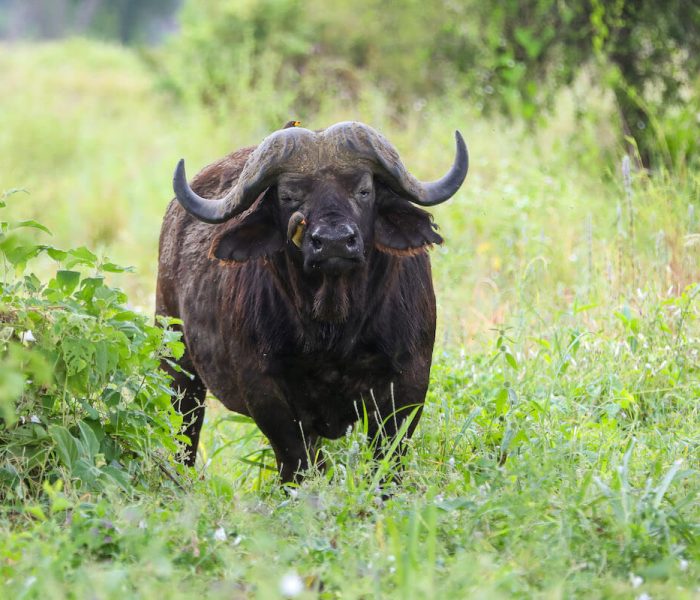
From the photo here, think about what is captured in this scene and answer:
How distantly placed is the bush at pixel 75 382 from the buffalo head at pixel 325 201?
0.71m

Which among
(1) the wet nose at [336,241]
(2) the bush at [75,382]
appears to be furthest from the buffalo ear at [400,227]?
(2) the bush at [75,382]

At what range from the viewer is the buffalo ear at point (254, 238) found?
17.9 feet

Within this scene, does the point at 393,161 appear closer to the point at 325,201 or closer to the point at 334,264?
the point at 325,201

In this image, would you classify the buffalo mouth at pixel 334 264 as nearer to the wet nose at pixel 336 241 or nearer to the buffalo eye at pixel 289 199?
the wet nose at pixel 336 241

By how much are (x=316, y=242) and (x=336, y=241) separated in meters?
0.11

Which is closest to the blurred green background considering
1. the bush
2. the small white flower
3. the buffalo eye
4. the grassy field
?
the grassy field

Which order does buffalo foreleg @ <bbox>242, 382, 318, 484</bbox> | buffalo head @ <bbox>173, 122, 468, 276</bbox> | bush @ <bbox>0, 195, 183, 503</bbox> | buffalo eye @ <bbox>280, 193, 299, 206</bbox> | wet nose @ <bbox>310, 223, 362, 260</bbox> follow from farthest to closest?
1. buffalo foreleg @ <bbox>242, 382, 318, 484</bbox>
2. buffalo eye @ <bbox>280, 193, 299, 206</bbox>
3. buffalo head @ <bbox>173, 122, 468, 276</bbox>
4. wet nose @ <bbox>310, 223, 362, 260</bbox>
5. bush @ <bbox>0, 195, 183, 503</bbox>

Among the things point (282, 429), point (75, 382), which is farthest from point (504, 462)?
point (75, 382)

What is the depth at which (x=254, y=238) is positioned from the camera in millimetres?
5457

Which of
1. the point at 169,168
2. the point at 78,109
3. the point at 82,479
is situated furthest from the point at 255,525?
the point at 78,109

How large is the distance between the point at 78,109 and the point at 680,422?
16.3 m

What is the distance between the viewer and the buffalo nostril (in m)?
4.86

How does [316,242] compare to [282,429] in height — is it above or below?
above

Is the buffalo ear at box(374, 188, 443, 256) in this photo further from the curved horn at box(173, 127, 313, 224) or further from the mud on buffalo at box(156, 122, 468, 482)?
the curved horn at box(173, 127, 313, 224)
